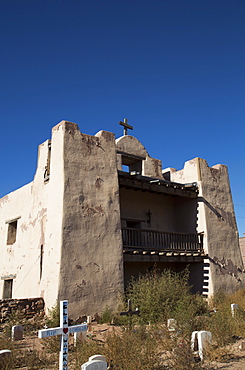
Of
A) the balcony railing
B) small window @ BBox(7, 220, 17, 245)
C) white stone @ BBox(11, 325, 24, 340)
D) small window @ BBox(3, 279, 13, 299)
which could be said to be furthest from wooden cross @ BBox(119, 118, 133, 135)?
white stone @ BBox(11, 325, 24, 340)

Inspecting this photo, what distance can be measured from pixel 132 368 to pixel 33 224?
10306mm

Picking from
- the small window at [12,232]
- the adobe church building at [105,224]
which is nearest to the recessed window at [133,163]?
the adobe church building at [105,224]

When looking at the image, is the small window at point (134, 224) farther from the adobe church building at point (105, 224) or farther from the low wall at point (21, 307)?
the low wall at point (21, 307)

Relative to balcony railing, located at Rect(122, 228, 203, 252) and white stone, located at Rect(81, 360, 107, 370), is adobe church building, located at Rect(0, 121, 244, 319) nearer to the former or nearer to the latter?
balcony railing, located at Rect(122, 228, 203, 252)

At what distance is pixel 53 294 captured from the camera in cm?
1169

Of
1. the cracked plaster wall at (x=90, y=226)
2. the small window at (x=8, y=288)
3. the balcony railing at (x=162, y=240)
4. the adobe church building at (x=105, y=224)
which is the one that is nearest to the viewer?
the cracked plaster wall at (x=90, y=226)

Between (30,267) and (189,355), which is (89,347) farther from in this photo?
(30,267)

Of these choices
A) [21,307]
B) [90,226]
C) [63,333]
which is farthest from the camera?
[90,226]

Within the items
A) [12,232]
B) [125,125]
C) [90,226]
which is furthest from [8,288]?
[125,125]

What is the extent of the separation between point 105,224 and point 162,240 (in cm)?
351

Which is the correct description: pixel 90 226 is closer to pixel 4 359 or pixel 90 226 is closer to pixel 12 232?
pixel 12 232

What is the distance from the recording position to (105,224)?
13.3 m

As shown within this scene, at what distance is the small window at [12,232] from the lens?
17344 mm

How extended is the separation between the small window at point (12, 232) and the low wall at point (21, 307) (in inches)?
233
